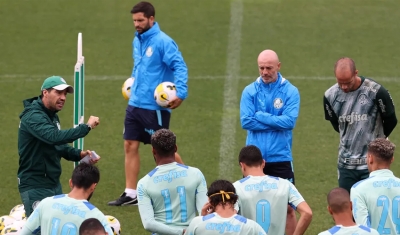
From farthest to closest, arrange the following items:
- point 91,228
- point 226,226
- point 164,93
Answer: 1. point 164,93
2. point 226,226
3. point 91,228

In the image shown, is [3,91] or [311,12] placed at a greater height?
[311,12]

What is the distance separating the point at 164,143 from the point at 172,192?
41 cm

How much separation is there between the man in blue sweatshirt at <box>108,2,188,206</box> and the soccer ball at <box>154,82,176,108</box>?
123 mm

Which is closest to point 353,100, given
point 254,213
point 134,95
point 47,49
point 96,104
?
point 254,213

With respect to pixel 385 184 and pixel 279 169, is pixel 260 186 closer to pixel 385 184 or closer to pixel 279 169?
pixel 385 184

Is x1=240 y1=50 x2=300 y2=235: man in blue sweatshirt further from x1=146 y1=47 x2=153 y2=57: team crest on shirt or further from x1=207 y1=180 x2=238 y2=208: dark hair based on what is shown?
x1=207 y1=180 x2=238 y2=208: dark hair

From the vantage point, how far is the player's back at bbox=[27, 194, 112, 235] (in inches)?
247

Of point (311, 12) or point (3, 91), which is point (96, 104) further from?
point (311, 12)

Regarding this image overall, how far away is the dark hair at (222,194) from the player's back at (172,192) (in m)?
0.56

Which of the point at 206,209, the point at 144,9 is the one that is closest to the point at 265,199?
the point at 206,209

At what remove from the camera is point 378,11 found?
1867 cm

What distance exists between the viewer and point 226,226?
6.07m

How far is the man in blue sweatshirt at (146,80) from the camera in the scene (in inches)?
401

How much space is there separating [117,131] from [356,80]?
5522mm
